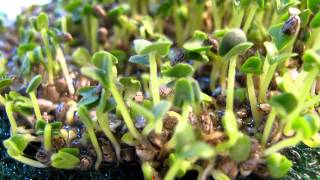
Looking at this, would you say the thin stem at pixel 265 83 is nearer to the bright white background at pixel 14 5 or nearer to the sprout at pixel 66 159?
the sprout at pixel 66 159

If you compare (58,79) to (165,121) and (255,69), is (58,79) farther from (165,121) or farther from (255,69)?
(255,69)

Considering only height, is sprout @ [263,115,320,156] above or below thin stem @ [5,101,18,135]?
above

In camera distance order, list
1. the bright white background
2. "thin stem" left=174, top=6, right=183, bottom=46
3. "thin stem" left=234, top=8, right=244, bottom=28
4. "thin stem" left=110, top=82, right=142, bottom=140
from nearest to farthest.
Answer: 1. "thin stem" left=110, top=82, right=142, bottom=140
2. "thin stem" left=234, top=8, right=244, bottom=28
3. "thin stem" left=174, top=6, right=183, bottom=46
4. the bright white background

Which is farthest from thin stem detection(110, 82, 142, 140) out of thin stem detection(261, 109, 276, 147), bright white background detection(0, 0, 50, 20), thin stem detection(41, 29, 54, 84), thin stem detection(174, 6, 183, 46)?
bright white background detection(0, 0, 50, 20)

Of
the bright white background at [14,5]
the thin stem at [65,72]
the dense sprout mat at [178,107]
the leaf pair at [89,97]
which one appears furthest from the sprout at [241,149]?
the bright white background at [14,5]

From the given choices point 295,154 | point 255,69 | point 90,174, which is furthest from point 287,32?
point 90,174

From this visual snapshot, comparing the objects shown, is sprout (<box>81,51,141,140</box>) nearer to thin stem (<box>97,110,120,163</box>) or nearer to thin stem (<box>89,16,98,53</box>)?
thin stem (<box>97,110,120,163</box>)
